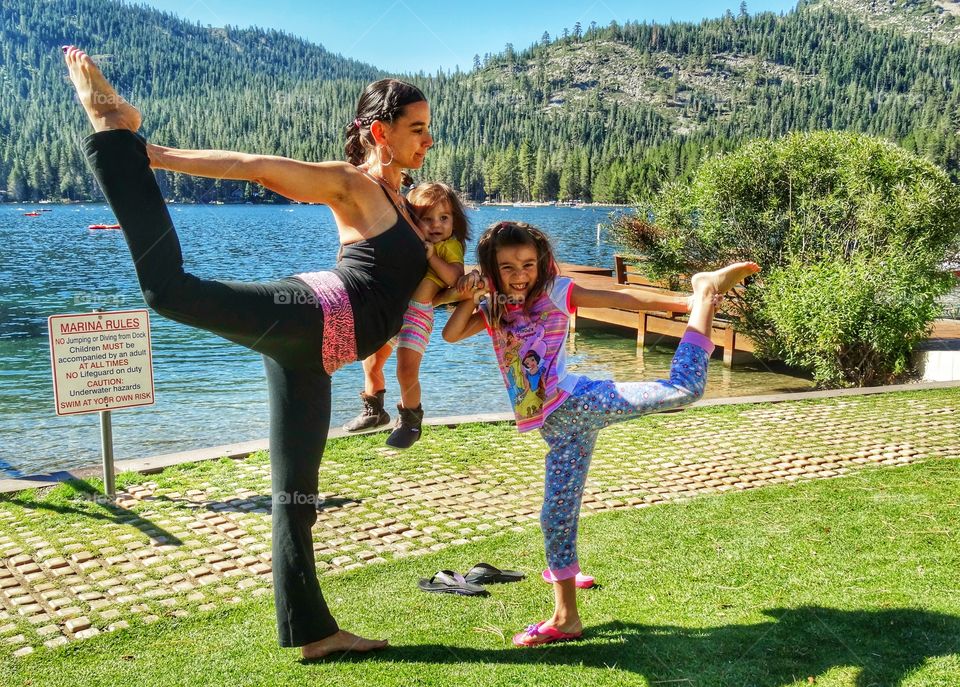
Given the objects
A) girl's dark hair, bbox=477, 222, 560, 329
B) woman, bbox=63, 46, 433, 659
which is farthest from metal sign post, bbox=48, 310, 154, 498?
girl's dark hair, bbox=477, 222, 560, 329

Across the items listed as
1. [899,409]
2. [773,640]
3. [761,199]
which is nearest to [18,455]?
[773,640]

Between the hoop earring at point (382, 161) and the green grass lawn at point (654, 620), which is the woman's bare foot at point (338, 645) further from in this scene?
the hoop earring at point (382, 161)

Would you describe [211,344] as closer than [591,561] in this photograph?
No

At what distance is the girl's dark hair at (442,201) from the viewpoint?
3.68 m

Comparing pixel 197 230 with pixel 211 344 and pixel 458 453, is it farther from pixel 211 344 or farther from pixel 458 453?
pixel 458 453

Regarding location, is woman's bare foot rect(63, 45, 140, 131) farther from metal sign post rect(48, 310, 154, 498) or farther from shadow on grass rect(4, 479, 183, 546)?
metal sign post rect(48, 310, 154, 498)

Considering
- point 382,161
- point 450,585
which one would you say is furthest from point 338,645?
point 382,161

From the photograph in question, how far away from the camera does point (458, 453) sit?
841 cm

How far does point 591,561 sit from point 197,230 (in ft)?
307

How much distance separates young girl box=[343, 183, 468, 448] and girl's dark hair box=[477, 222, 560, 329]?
0.42 feet

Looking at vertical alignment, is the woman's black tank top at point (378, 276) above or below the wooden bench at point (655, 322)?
above

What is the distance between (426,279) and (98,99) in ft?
4.70

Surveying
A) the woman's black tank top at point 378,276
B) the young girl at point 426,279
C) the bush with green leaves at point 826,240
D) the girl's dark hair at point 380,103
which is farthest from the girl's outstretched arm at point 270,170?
the bush with green leaves at point 826,240

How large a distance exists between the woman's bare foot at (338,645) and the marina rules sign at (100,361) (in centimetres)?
417
